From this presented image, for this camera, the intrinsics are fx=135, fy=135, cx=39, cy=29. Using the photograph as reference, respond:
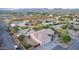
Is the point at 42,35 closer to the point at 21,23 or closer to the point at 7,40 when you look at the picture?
the point at 21,23

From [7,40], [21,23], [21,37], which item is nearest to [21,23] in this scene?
[21,23]

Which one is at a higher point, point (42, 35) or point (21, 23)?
point (21, 23)

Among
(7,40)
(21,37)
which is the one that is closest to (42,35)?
(21,37)

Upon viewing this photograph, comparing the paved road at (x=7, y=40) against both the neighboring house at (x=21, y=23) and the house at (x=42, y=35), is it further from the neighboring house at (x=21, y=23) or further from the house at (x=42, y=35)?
the house at (x=42, y=35)

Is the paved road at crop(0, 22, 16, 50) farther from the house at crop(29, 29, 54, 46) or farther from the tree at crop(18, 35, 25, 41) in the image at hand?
the house at crop(29, 29, 54, 46)

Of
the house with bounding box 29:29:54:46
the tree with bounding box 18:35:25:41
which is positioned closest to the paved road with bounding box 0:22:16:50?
the tree with bounding box 18:35:25:41

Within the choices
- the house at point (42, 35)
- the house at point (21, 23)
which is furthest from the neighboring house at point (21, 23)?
the house at point (42, 35)

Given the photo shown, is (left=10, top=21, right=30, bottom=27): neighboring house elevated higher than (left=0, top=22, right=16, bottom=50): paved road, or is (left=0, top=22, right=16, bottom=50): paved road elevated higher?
(left=10, top=21, right=30, bottom=27): neighboring house
